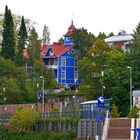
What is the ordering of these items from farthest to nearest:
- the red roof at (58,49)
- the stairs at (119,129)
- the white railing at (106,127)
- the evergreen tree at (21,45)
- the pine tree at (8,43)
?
the red roof at (58,49) < the evergreen tree at (21,45) < the pine tree at (8,43) < the stairs at (119,129) < the white railing at (106,127)

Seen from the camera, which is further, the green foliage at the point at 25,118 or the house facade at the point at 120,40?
the house facade at the point at 120,40

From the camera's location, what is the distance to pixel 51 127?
6481 centimetres

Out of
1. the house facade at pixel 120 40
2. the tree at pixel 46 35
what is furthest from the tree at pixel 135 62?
the tree at pixel 46 35

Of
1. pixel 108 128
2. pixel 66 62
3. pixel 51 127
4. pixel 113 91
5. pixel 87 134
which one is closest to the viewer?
pixel 108 128

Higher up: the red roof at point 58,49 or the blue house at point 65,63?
the red roof at point 58,49

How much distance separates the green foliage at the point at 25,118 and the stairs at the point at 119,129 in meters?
14.9

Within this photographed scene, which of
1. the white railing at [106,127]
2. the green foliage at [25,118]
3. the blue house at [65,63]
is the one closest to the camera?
the white railing at [106,127]

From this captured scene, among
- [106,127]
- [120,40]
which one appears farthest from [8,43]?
[106,127]

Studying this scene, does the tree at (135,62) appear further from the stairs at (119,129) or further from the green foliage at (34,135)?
the stairs at (119,129)

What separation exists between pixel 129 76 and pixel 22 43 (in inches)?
1301

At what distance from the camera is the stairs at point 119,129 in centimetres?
5230

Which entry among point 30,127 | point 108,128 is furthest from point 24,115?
point 108,128

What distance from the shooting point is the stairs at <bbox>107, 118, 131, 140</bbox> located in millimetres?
52303

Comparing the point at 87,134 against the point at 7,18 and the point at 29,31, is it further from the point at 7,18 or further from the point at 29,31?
the point at 29,31
